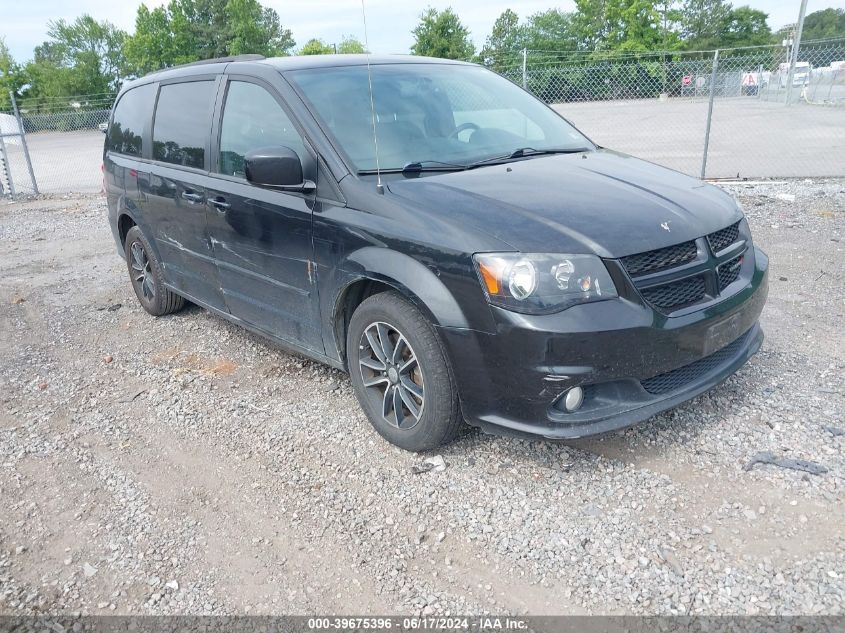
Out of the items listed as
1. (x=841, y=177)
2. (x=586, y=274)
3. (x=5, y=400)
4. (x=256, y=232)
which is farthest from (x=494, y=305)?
(x=841, y=177)

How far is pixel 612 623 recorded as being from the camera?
7.56ft

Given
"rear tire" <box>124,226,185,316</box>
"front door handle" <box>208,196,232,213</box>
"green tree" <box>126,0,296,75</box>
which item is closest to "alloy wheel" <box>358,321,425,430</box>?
"front door handle" <box>208,196,232,213</box>

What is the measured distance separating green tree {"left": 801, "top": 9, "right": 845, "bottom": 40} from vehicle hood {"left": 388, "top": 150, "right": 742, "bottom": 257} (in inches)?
3638

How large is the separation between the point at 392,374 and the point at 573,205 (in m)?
1.19

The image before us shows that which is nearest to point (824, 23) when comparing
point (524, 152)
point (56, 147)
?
point (56, 147)

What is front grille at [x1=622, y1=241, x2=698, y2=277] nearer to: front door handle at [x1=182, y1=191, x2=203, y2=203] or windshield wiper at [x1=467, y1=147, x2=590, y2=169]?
windshield wiper at [x1=467, y1=147, x2=590, y2=169]

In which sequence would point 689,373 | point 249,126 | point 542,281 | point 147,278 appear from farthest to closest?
point 147,278, point 249,126, point 689,373, point 542,281

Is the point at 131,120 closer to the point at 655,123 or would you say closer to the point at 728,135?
the point at 728,135

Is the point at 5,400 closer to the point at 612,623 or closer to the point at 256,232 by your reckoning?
the point at 256,232

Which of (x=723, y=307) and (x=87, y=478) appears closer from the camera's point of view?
(x=723, y=307)

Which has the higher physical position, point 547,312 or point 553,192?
point 553,192

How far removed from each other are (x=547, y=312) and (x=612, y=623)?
117cm

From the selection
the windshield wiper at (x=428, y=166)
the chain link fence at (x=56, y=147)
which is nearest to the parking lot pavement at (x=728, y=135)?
the windshield wiper at (x=428, y=166)

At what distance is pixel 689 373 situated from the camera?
3137 mm
